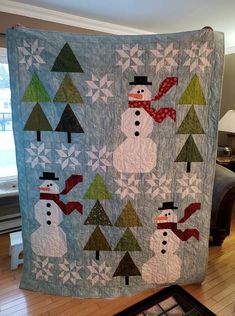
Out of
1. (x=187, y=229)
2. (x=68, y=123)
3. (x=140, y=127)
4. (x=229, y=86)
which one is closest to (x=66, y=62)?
(x=68, y=123)

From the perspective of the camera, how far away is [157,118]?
1.43 m

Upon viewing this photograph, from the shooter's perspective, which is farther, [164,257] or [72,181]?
[164,257]

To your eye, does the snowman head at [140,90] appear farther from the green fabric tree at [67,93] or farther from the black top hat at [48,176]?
the black top hat at [48,176]

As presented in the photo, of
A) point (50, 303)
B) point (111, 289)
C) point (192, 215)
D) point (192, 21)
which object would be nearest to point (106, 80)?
point (192, 215)

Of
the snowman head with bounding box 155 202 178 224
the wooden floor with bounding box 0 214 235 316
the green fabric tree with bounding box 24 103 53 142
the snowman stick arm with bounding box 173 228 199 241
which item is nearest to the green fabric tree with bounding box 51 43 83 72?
the green fabric tree with bounding box 24 103 53 142

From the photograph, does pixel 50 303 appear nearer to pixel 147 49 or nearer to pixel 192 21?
pixel 147 49

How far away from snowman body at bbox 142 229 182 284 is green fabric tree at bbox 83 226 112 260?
31cm

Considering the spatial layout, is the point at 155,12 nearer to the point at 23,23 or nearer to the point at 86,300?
the point at 23,23

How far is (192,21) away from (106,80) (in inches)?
66.7

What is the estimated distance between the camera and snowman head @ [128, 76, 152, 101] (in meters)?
1.38

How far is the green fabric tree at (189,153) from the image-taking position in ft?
4.81

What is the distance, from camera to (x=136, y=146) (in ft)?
4.76

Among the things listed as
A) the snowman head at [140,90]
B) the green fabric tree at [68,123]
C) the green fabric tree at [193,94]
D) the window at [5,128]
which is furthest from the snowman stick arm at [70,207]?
the window at [5,128]

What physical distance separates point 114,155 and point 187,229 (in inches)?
28.4
